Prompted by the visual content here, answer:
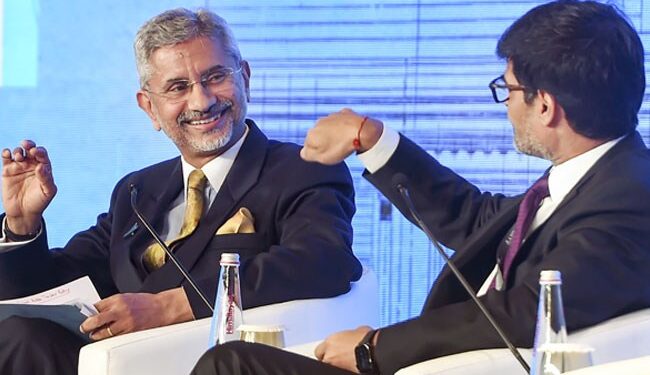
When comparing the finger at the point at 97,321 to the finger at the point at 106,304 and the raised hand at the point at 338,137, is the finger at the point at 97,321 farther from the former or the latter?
the raised hand at the point at 338,137

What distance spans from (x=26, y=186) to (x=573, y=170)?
54.9 inches

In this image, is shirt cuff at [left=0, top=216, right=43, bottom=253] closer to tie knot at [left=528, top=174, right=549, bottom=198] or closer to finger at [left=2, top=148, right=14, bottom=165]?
finger at [left=2, top=148, right=14, bottom=165]

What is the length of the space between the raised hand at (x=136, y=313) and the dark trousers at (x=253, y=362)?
580 millimetres

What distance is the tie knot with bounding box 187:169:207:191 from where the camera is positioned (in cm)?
336

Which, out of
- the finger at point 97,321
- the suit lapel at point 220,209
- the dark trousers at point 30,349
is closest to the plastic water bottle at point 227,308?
the finger at point 97,321

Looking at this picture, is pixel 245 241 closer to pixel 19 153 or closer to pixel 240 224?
pixel 240 224

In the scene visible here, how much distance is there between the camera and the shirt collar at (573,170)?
260cm

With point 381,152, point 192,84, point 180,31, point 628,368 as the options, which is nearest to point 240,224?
point 192,84

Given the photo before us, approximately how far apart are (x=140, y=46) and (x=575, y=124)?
1257 millimetres

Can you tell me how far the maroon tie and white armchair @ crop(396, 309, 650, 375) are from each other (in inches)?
8.8

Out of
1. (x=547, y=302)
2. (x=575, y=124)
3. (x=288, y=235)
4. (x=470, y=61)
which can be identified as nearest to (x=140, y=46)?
(x=288, y=235)

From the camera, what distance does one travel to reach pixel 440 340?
2.43 m

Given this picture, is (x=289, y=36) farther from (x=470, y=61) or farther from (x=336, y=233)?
(x=336, y=233)

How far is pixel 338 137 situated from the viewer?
253 cm
